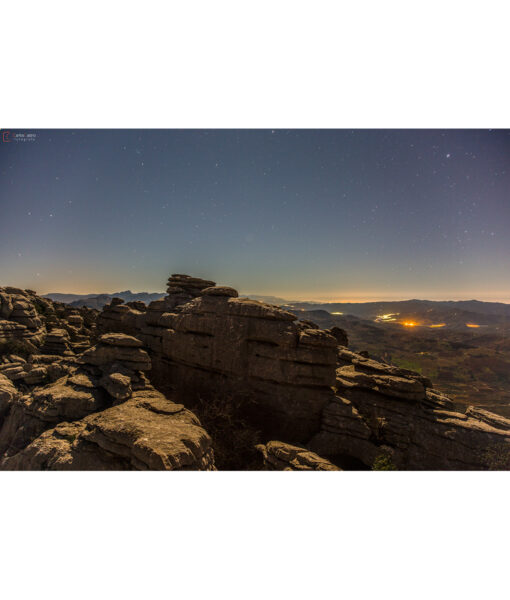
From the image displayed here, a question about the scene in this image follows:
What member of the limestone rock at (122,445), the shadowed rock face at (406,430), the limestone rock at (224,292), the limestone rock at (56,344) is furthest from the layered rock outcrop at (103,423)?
the limestone rock at (56,344)

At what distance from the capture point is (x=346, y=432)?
1027 centimetres

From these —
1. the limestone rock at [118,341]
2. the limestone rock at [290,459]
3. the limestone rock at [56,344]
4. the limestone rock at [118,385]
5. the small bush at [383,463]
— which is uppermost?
the limestone rock at [118,341]

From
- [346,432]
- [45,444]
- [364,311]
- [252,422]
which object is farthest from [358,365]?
[364,311]

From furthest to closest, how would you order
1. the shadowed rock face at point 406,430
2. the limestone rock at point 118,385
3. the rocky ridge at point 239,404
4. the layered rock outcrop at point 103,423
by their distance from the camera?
the shadowed rock face at point 406,430 → the limestone rock at point 118,385 → the rocky ridge at point 239,404 → the layered rock outcrop at point 103,423

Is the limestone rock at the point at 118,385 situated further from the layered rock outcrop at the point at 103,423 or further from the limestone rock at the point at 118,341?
the limestone rock at the point at 118,341

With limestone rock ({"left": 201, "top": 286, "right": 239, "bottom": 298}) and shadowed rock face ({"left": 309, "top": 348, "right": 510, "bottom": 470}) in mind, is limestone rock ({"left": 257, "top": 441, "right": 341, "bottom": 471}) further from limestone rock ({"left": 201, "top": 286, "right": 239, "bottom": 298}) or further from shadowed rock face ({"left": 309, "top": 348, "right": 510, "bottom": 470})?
limestone rock ({"left": 201, "top": 286, "right": 239, "bottom": 298})

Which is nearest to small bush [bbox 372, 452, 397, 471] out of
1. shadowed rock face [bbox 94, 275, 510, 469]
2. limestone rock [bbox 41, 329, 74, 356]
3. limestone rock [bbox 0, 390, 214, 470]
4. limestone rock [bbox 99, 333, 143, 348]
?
shadowed rock face [bbox 94, 275, 510, 469]

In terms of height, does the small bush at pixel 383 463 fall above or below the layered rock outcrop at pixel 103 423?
below

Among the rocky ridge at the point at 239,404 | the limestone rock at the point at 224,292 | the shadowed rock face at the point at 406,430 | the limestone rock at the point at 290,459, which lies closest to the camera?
the rocky ridge at the point at 239,404

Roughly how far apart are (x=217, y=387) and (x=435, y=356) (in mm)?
84730

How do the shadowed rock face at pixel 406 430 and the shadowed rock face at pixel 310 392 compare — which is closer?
the shadowed rock face at pixel 406 430

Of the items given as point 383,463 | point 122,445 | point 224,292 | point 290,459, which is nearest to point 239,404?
point 290,459

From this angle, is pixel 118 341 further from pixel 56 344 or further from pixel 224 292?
pixel 56 344

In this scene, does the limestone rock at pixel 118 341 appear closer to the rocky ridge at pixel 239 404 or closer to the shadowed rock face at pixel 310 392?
the rocky ridge at pixel 239 404
